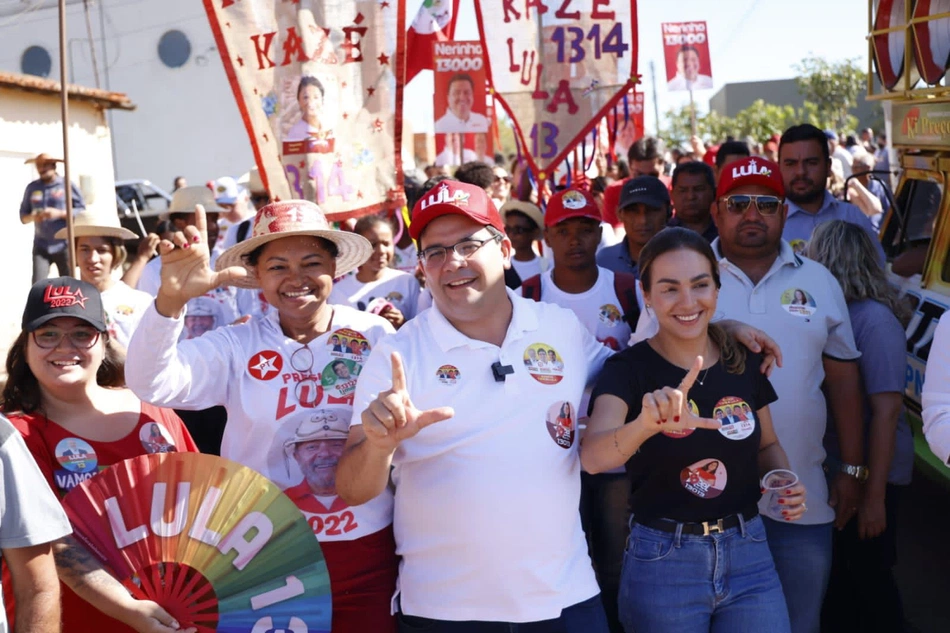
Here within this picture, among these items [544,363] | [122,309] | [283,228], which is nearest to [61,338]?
[283,228]

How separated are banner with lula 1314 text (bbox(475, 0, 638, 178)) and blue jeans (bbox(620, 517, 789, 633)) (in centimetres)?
417

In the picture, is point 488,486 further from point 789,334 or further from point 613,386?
point 789,334

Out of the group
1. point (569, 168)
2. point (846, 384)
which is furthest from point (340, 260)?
point (569, 168)

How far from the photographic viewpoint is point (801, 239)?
19.1 ft

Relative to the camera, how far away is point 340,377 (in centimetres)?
347

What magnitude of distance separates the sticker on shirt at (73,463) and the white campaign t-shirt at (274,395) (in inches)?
13.5

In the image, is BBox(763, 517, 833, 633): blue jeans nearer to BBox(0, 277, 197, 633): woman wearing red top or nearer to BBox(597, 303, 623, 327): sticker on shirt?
BBox(597, 303, 623, 327): sticker on shirt

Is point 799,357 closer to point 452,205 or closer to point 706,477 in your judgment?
point 706,477

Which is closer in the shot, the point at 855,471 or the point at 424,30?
the point at 855,471

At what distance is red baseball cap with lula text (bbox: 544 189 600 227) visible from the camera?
500 centimetres

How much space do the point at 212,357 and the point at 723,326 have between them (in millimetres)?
1764

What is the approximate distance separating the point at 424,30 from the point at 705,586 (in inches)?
293

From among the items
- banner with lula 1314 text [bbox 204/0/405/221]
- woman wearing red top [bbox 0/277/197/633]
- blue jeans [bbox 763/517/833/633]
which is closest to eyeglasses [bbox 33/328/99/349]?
woman wearing red top [bbox 0/277/197/633]

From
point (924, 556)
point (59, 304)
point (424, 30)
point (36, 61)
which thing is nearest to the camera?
point (59, 304)
